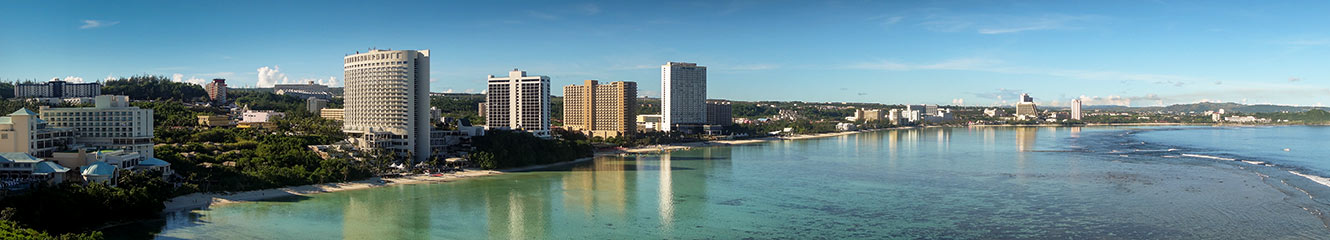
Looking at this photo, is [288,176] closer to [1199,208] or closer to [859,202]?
[859,202]

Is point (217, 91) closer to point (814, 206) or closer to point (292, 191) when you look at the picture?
point (292, 191)

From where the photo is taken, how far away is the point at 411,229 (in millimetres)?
18078

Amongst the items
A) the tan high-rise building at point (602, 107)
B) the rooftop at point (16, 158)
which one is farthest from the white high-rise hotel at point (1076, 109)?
the rooftop at point (16, 158)

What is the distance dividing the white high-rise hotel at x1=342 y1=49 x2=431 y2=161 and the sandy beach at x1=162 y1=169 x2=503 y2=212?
9.29ft

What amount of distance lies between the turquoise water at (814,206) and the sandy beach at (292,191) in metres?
0.70

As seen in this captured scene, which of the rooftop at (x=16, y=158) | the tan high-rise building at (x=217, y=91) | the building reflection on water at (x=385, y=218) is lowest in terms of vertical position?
the building reflection on water at (x=385, y=218)

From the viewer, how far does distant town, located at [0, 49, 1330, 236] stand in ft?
59.9

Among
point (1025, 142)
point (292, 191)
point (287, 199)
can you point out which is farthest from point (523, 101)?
point (1025, 142)

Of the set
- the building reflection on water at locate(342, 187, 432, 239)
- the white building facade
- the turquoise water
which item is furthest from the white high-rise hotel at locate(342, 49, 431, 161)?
the building reflection on water at locate(342, 187, 432, 239)

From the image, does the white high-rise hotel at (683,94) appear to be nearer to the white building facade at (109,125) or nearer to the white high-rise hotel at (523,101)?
the white high-rise hotel at (523,101)

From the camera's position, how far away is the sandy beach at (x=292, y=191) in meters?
20.2

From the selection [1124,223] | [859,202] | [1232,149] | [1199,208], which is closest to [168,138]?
[859,202]

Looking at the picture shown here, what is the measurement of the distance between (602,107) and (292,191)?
114 ft

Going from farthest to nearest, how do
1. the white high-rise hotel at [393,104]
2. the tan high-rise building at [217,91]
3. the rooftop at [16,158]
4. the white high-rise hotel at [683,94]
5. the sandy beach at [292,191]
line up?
the white high-rise hotel at [683,94]
the tan high-rise building at [217,91]
the white high-rise hotel at [393,104]
the sandy beach at [292,191]
the rooftop at [16,158]
